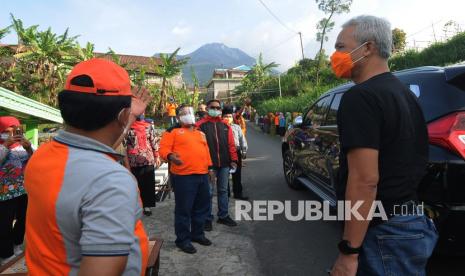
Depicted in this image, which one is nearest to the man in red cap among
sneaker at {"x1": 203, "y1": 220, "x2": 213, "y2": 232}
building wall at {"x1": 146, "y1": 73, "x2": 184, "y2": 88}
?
sneaker at {"x1": 203, "y1": 220, "x2": 213, "y2": 232}

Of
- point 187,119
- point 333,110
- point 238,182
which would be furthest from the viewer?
point 238,182

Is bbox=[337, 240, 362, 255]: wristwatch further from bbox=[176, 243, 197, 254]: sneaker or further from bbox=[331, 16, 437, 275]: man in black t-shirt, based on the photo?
bbox=[176, 243, 197, 254]: sneaker

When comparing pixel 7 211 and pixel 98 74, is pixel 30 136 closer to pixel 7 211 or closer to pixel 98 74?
pixel 7 211

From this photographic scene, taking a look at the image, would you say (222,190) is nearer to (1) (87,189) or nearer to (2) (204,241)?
(2) (204,241)

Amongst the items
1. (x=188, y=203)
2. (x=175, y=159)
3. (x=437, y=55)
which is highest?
(x=437, y=55)

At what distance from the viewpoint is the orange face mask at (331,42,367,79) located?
1787mm

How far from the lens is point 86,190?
1.02 meters

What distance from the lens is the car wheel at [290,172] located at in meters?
6.53

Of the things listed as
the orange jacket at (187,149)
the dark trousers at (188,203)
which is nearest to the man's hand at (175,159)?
the orange jacket at (187,149)

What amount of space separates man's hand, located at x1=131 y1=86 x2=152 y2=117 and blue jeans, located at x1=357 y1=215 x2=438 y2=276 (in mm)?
1185

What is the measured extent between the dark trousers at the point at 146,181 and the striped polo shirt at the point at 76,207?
13.9 ft

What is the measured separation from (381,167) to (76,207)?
1266 millimetres

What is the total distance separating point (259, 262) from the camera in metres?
3.78

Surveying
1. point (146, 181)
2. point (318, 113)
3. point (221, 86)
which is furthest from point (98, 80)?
point (221, 86)
